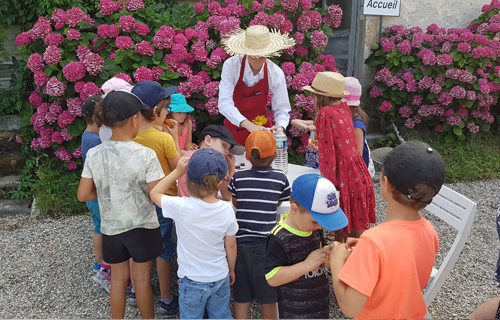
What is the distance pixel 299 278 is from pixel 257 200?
58 centimetres

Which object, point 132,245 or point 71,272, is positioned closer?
point 132,245

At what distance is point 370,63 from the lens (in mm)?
6441

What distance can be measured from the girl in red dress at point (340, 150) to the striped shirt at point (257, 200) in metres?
0.66

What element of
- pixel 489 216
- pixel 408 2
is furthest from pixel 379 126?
pixel 489 216

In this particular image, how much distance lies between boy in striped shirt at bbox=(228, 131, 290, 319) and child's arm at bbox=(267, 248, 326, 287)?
594 mm

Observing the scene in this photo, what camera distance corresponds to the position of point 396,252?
1.47 metres

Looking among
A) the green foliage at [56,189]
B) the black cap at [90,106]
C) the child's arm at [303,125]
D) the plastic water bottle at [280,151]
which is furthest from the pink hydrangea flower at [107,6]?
the plastic water bottle at [280,151]

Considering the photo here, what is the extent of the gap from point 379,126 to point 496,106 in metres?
2.04

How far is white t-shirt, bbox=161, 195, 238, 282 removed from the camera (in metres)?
2.10

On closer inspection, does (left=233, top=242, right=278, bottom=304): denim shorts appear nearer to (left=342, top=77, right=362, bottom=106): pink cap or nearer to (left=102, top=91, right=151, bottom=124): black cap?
(left=102, top=91, right=151, bottom=124): black cap

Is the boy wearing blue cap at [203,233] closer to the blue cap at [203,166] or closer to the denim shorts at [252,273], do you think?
the blue cap at [203,166]

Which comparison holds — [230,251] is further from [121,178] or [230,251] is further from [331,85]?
[331,85]

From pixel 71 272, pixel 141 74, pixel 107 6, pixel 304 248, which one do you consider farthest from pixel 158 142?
pixel 107 6

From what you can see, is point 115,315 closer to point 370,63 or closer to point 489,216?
point 489,216
